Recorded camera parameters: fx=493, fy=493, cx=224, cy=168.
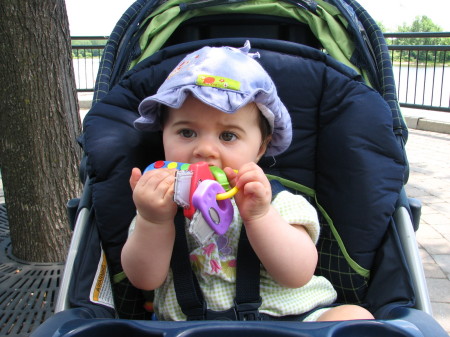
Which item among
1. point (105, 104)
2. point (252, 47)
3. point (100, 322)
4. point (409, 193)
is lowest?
point (409, 193)

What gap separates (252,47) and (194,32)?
428mm

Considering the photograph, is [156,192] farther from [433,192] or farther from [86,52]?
[86,52]

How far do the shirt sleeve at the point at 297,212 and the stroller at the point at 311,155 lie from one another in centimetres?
16

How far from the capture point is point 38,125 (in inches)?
108

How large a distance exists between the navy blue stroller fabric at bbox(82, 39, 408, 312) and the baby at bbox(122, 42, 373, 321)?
0.14m

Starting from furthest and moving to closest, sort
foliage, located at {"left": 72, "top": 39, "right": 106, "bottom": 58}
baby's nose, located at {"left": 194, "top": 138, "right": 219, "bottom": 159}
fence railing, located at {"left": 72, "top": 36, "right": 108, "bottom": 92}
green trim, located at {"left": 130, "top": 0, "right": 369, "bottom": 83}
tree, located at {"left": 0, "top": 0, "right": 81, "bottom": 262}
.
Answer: foliage, located at {"left": 72, "top": 39, "right": 106, "bottom": 58} → fence railing, located at {"left": 72, "top": 36, "right": 108, "bottom": 92} → tree, located at {"left": 0, "top": 0, "right": 81, "bottom": 262} → green trim, located at {"left": 130, "top": 0, "right": 369, "bottom": 83} → baby's nose, located at {"left": 194, "top": 138, "right": 219, "bottom": 159}

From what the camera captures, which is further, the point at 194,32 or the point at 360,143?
the point at 194,32

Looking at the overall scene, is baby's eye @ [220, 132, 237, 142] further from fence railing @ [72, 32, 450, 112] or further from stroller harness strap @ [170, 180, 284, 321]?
fence railing @ [72, 32, 450, 112]

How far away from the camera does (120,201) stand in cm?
169

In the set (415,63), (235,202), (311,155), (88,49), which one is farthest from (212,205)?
(88,49)

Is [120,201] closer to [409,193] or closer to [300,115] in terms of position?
[300,115]

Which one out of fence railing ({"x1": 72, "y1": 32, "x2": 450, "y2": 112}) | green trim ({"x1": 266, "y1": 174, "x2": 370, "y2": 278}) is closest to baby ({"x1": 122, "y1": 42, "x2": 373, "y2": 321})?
green trim ({"x1": 266, "y1": 174, "x2": 370, "y2": 278})

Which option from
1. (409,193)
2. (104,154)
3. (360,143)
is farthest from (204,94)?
(409,193)

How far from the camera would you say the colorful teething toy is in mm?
1199
